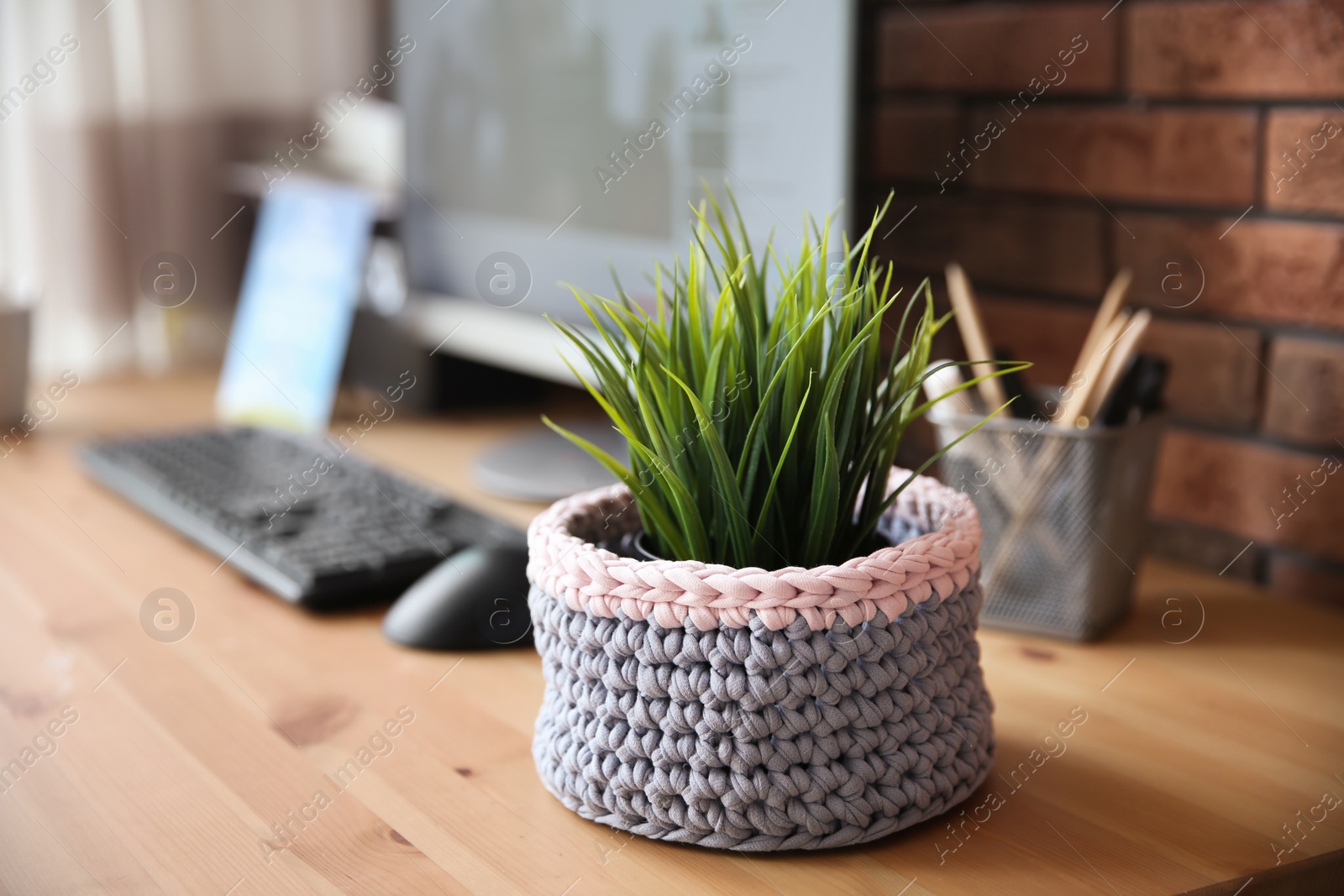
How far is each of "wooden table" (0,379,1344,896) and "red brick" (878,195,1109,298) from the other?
227 millimetres

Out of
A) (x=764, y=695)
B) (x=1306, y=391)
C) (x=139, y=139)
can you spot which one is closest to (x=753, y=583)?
(x=764, y=695)

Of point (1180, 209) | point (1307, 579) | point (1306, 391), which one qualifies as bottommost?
point (1307, 579)

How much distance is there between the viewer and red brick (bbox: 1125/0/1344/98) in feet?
2.32

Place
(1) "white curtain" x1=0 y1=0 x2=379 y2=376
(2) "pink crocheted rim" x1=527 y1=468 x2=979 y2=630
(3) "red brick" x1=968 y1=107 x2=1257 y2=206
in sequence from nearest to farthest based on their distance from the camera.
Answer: (2) "pink crocheted rim" x1=527 y1=468 x2=979 y2=630, (3) "red brick" x1=968 y1=107 x2=1257 y2=206, (1) "white curtain" x1=0 y1=0 x2=379 y2=376

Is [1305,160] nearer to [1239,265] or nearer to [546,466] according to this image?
[1239,265]

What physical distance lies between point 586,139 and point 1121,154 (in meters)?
0.40

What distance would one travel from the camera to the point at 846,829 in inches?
17.9

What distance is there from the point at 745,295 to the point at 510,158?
0.61 meters

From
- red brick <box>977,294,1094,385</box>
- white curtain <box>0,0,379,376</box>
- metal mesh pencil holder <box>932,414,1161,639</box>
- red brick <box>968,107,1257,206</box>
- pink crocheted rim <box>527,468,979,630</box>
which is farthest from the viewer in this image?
white curtain <box>0,0,379,376</box>

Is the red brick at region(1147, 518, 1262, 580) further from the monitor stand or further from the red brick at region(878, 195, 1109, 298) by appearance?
the monitor stand

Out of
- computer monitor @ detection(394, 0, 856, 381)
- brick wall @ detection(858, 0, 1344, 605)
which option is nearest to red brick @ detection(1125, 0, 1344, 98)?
brick wall @ detection(858, 0, 1344, 605)

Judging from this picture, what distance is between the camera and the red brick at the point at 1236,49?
71 cm

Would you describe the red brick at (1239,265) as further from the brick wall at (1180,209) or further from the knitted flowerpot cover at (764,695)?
the knitted flowerpot cover at (764,695)

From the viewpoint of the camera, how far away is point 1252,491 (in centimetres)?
79
